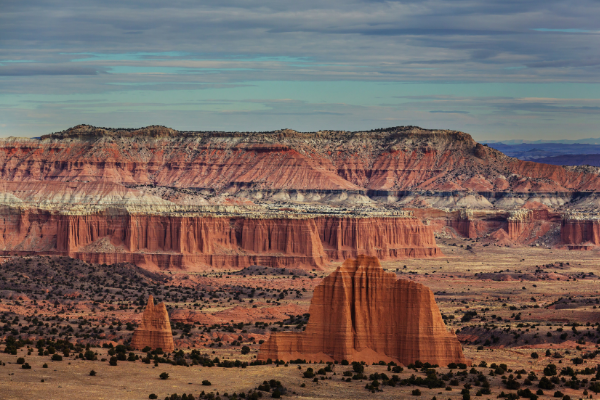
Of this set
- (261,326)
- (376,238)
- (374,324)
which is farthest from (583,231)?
(374,324)

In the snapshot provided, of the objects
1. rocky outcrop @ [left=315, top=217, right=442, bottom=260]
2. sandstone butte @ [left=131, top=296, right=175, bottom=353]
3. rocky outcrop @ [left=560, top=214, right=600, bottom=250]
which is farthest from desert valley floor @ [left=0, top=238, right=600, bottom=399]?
rocky outcrop @ [left=560, top=214, right=600, bottom=250]

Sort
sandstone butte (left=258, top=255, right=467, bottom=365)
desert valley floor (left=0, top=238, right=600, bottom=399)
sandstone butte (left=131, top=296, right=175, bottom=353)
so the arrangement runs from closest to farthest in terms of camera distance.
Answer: desert valley floor (left=0, top=238, right=600, bottom=399) < sandstone butte (left=258, top=255, right=467, bottom=365) < sandstone butte (left=131, top=296, right=175, bottom=353)

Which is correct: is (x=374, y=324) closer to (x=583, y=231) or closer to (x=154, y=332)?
(x=154, y=332)

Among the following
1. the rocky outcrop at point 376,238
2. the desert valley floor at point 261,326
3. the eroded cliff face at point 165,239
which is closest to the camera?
the desert valley floor at point 261,326

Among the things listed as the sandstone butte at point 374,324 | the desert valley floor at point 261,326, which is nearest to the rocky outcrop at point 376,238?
the desert valley floor at point 261,326

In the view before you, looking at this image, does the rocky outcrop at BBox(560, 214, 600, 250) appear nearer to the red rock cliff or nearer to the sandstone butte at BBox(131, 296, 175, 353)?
the red rock cliff

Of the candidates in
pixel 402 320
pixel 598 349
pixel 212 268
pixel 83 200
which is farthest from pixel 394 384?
pixel 83 200

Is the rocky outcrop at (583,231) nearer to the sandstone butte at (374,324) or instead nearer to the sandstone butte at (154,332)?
the sandstone butte at (154,332)
